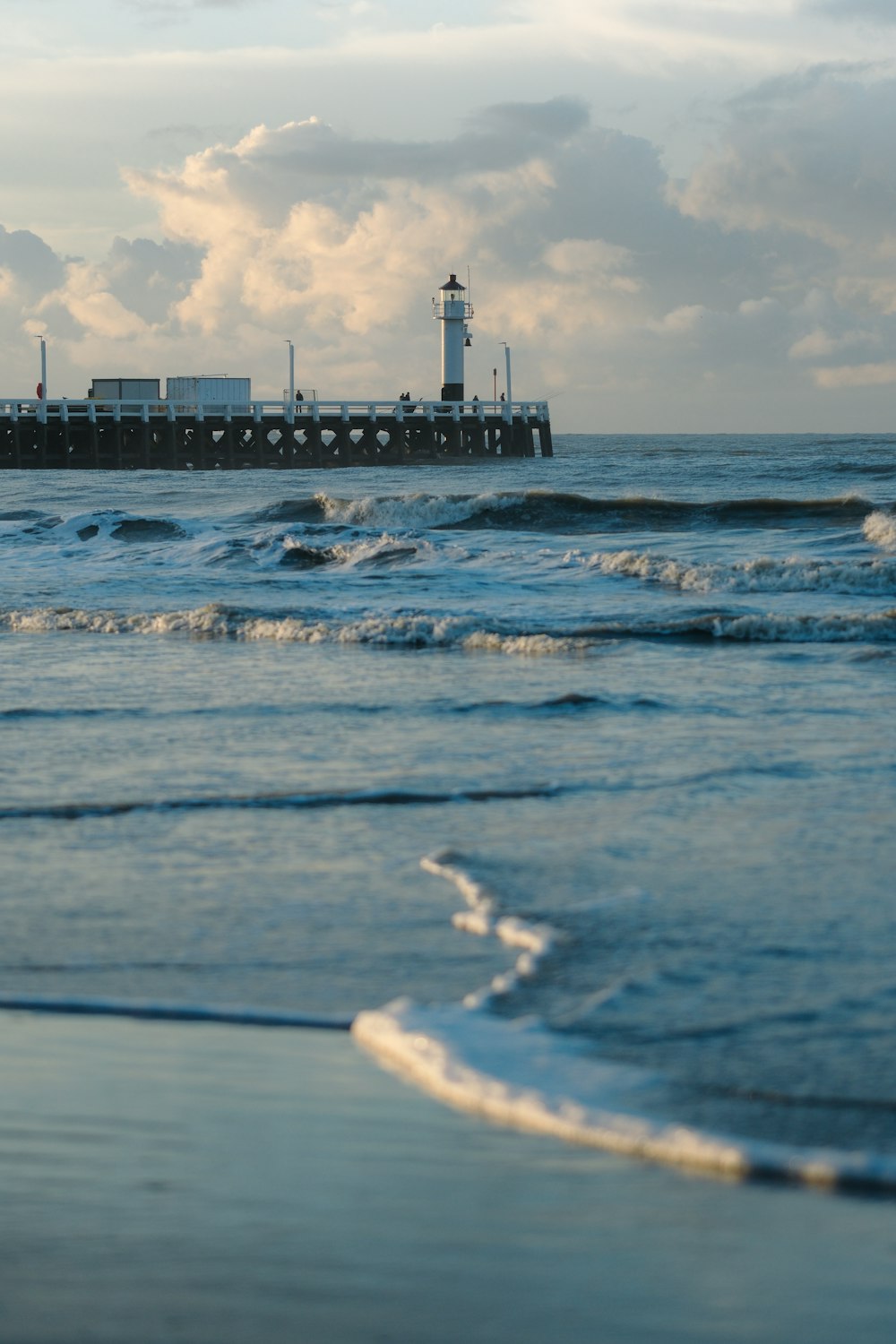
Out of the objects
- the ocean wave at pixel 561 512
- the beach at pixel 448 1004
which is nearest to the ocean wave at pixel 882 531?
the ocean wave at pixel 561 512

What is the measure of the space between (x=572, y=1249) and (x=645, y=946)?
1.54 meters

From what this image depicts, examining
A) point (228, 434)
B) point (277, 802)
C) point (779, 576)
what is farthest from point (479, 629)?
point (228, 434)

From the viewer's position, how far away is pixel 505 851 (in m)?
4.75

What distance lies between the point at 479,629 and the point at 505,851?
657 centimetres

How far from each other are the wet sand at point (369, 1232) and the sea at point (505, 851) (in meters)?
0.17

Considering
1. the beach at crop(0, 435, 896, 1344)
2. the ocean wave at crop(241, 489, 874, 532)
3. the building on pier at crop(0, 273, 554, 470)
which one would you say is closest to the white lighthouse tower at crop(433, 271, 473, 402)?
the building on pier at crop(0, 273, 554, 470)

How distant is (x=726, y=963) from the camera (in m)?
3.57

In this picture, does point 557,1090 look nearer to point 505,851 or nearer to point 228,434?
point 505,851

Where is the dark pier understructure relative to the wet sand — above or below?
above

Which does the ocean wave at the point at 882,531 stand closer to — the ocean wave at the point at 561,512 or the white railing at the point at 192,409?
the ocean wave at the point at 561,512

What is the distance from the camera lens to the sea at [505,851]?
2.99 m

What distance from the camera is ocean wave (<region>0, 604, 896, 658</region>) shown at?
424 inches

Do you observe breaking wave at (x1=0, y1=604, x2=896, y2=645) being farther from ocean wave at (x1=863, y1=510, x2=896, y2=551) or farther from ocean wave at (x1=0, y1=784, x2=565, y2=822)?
ocean wave at (x1=863, y1=510, x2=896, y2=551)

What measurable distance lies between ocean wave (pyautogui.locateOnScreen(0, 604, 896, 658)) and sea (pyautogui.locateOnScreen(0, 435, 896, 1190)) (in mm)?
46
